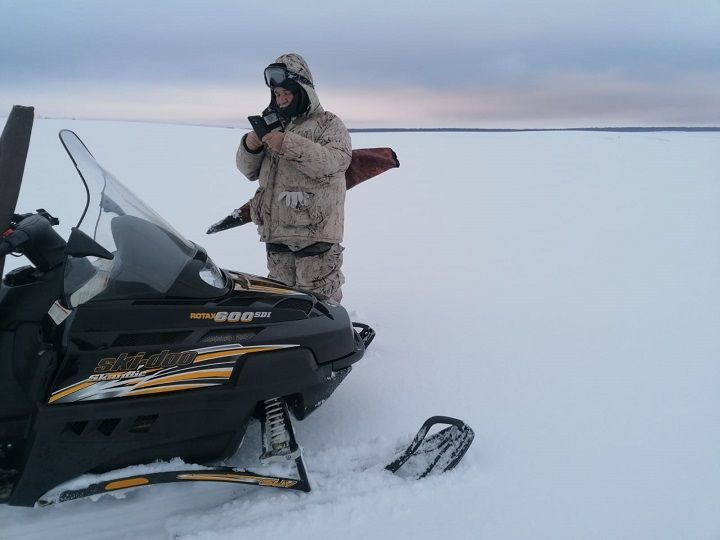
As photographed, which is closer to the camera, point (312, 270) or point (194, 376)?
point (194, 376)

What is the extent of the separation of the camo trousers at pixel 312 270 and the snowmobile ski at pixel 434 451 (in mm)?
1277

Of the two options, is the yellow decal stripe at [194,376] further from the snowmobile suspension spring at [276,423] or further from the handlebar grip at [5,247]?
the handlebar grip at [5,247]

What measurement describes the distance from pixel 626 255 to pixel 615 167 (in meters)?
10.7

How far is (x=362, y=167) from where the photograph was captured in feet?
12.6

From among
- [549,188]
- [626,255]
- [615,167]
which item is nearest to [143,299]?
[626,255]

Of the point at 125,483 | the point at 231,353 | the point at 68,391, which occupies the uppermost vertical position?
the point at 231,353

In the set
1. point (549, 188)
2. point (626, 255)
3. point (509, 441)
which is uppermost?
point (549, 188)

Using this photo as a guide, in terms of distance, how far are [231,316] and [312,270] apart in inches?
51.7

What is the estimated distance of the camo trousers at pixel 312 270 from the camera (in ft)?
11.6

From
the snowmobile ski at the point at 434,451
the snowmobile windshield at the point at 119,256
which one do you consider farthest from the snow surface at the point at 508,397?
the snowmobile windshield at the point at 119,256

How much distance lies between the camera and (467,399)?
306 centimetres

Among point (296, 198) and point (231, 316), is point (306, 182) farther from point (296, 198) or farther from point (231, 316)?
point (231, 316)

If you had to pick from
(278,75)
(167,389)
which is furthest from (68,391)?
(278,75)

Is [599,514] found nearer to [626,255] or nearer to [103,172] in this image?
[103,172]
